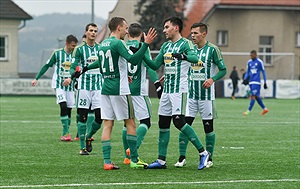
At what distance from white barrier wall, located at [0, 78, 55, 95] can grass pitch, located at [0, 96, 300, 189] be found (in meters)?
24.8

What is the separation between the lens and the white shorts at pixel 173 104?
12.0 m

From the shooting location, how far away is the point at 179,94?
39.4 ft

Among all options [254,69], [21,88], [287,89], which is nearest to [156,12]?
[287,89]

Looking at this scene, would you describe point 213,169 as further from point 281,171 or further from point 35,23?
point 35,23

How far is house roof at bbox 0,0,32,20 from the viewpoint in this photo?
191 feet

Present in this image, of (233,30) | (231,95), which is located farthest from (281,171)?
(233,30)

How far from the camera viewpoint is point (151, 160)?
13.3m

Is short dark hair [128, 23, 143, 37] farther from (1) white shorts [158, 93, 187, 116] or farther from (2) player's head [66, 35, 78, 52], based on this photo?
(2) player's head [66, 35, 78, 52]

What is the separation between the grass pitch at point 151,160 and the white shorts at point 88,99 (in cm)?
82

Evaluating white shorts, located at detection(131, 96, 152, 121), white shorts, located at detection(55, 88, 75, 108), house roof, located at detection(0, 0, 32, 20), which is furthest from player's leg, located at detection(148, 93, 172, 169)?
house roof, located at detection(0, 0, 32, 20)

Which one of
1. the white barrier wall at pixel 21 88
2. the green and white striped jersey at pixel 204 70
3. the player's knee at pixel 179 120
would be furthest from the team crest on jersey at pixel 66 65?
the white barrier wall at pixel 21 88

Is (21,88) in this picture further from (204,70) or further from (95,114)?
(204,70)

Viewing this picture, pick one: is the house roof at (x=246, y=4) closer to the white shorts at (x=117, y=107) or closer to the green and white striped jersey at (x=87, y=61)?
the green and white striped jersey at (x=87, y=61)

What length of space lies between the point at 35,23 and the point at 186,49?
178 meters
